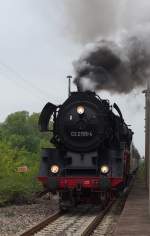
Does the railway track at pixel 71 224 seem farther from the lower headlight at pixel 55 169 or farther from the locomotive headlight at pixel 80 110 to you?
the locomotive headlight at pixel 80 110

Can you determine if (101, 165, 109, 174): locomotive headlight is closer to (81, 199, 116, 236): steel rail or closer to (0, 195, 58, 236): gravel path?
(81, 199, 116, 236): steel rail

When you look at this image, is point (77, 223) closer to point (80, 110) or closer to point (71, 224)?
point (71, 224)

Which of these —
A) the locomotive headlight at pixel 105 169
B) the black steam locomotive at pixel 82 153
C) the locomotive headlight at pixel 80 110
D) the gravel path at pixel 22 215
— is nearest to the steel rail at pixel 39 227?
the gravel path at pixel 22 215

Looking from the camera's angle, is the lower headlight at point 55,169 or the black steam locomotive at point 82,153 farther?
the lower headlight at point 55,169

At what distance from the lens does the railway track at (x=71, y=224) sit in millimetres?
11538

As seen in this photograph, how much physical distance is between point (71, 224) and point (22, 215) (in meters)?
2.06

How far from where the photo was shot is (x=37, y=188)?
21.8 meters

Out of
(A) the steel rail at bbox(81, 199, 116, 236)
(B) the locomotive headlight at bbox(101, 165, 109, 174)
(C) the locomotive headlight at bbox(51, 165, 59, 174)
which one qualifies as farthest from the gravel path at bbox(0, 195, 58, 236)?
(B) the locomotive headlight at bbox(101, 165, 109, 174)

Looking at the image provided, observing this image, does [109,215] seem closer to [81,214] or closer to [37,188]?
[81,214]

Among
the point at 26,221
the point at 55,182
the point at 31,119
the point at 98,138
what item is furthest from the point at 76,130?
the point at 31,119

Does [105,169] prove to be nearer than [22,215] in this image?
No

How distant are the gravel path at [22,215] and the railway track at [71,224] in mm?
389

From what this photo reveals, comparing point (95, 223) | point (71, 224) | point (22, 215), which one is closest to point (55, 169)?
point (22, 215)

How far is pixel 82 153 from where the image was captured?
1556cm
